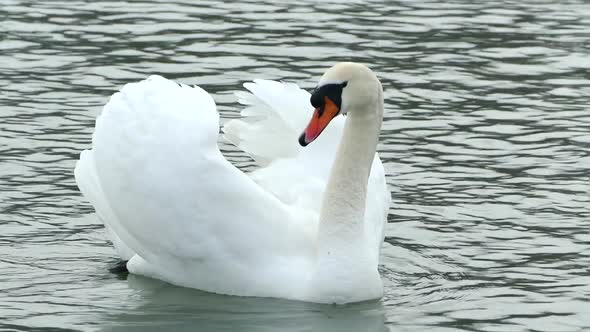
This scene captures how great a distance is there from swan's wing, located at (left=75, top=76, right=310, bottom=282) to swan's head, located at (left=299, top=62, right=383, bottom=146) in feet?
1.95

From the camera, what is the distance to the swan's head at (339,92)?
944 centimetres

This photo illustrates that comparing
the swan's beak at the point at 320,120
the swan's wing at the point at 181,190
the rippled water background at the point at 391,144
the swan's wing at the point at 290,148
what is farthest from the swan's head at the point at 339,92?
the rippled water background at the point at 391,144

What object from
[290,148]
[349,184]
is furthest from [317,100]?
[290,148]

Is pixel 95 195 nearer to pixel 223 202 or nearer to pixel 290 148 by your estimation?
pixel 223 202

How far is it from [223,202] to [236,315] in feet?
2.23

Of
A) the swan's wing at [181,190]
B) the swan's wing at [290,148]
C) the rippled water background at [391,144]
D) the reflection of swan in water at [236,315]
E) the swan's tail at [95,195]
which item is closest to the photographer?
the reflection of swan in water at [236,315]

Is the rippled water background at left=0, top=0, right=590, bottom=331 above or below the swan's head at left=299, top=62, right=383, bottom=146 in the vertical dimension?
below

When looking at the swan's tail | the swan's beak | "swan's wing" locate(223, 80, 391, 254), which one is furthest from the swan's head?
the swan's tail

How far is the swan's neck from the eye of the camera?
9727mm

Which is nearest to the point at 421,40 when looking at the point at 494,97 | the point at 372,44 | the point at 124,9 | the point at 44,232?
the point at 372,44

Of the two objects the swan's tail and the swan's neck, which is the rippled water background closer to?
the swan's tail

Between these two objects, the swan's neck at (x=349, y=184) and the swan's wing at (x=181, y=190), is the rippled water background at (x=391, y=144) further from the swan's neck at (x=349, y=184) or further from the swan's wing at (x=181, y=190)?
the swan's neck at (x=349, y=184)

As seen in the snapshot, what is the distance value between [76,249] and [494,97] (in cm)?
570

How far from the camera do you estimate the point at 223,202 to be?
947 centimetres
